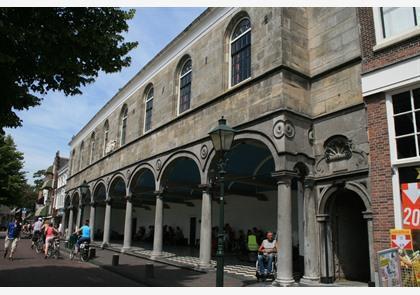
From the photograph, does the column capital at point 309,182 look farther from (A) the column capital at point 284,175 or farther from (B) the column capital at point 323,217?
(B) the column capital at point 323,217

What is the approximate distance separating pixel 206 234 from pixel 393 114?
7.16 metres

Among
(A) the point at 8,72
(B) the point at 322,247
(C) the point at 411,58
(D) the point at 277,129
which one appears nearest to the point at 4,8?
(A) the point at 8,72

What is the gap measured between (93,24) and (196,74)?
846 centimetres

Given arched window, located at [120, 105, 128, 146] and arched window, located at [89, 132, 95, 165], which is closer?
arched window, located at [120, 105, 128, 146]

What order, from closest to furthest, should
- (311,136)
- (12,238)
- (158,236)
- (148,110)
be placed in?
(311,136), (12,238), (158,236), (148,110)

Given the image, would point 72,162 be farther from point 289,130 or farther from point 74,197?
point 289,130

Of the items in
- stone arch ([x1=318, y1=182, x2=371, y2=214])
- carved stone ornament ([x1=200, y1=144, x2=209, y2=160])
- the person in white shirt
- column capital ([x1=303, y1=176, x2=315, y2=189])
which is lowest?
the person in white shirt

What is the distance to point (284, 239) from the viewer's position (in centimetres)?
1027

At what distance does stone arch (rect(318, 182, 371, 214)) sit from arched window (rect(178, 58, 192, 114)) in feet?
25.8

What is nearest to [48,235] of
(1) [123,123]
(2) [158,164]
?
(2) [158,164]

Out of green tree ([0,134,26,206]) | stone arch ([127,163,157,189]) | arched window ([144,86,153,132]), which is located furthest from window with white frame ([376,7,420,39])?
green tree ([0,134,26,206])

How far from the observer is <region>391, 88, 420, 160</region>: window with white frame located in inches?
344

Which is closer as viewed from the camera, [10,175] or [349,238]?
[349,238]

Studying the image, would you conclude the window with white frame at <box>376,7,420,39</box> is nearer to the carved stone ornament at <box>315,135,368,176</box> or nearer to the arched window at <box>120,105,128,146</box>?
the carved stone ornament at <box>315,135,368,176</box>
